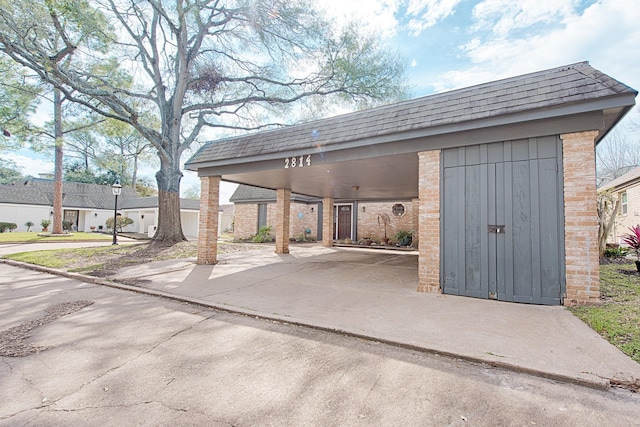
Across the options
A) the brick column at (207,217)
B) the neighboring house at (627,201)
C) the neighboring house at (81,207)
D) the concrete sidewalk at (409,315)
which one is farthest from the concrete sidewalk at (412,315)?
the neighboring house at (81,207)

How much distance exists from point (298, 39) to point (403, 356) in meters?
14.4

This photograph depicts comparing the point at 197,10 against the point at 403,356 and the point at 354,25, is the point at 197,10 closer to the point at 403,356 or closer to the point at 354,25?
the point at 354,25

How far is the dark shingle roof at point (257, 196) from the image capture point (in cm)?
1970

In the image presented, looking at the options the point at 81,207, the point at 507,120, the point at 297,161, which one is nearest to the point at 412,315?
the point at 507,120

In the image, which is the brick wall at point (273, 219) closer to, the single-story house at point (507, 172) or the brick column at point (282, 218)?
the brick column at point (282, 218)

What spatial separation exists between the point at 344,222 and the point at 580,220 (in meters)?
15.4

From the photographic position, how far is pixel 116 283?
21.7ft

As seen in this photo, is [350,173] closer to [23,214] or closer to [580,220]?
[580,220]

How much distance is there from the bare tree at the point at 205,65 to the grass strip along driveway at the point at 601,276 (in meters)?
2.12

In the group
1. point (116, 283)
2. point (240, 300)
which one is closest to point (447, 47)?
point (240, 300)

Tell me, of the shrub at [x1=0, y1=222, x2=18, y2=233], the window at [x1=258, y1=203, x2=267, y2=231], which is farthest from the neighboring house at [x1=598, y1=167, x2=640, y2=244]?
the shrub at [x1=0, y1=222, x2=18, y2=233]

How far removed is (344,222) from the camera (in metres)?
19.6

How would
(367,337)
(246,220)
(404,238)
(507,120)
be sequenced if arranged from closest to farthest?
(367,337) < (507,120) < (404,238) < (246,220)

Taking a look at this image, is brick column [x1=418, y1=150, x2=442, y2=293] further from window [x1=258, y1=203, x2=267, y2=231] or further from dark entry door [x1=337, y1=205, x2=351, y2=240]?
window [x1=258, y1=203, x2=267, y2=231]
